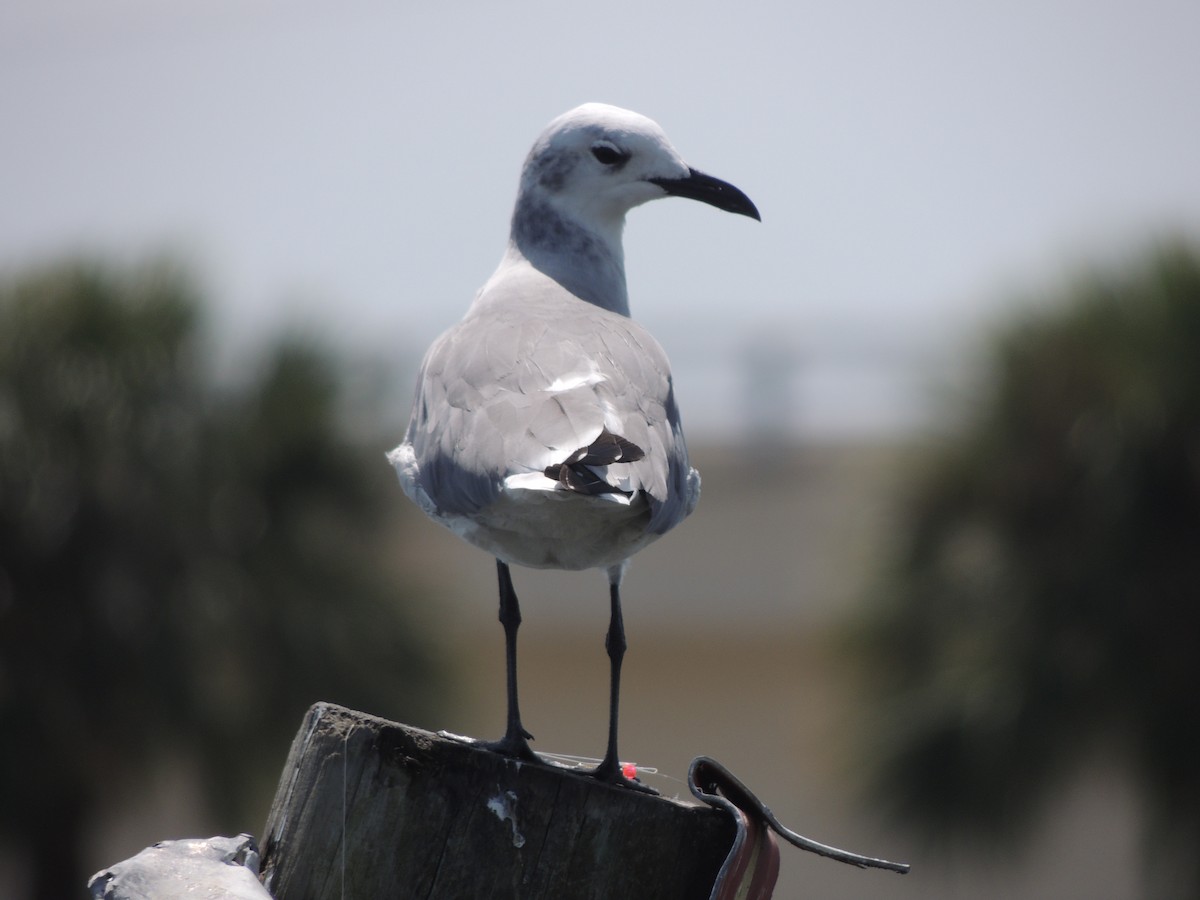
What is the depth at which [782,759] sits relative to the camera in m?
17.5

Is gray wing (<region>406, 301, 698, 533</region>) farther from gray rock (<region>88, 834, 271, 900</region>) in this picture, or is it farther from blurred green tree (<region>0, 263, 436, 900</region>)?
blurred green tree (<region>0, 263, 436, 900</region>)

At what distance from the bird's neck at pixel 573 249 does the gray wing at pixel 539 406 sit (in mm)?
306

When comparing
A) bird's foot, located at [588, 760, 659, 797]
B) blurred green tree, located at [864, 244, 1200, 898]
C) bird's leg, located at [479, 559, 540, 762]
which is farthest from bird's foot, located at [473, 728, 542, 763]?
blurred green tree, located at [864, 244, 1200, 898]

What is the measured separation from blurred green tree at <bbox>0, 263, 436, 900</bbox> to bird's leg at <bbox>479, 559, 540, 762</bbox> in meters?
6.24

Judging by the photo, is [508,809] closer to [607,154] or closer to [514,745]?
[514,745]

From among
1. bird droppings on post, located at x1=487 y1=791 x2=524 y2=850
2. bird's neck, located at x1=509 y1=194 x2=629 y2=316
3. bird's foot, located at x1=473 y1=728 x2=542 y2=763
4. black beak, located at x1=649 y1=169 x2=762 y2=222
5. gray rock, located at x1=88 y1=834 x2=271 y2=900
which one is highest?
black beak, located at x1=649 y1=169 x2=762 y2=222

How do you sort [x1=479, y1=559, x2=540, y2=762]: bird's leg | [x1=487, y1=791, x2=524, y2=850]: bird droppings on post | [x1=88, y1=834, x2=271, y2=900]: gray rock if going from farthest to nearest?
[x1=479, y1=559, x2=540, y2=762]: bird's leg < [x1=487, y1=791, x2=524, y2=850]: bird droppings on post < [x1=88, y1=834, x2=271, y2=900]: gray rock

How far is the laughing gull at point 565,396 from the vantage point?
10.5 ft

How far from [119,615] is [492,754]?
26.2 ft

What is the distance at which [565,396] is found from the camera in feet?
11.1

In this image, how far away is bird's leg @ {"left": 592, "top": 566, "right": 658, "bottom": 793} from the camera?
3.63m

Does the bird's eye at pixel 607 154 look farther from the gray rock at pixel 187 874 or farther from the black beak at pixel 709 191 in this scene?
the gray rock at pixel 187 874

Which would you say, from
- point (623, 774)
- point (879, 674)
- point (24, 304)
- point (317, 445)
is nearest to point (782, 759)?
point (879, 674)

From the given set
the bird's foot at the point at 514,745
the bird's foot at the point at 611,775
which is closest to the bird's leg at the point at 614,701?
the bird's foot at the point at 611,775
